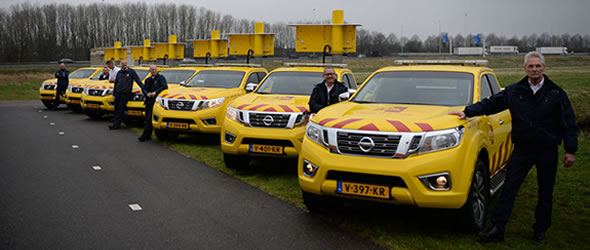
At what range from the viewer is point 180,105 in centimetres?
1089

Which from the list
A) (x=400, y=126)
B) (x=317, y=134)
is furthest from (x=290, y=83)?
(x=400, y=126)

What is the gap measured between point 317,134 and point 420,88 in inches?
64.4

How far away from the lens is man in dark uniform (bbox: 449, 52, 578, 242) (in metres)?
4.62

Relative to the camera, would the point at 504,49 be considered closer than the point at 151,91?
No

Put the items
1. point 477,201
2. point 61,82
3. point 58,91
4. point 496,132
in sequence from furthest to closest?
point 58,91
point 61,82
point 496,132
point 477,201

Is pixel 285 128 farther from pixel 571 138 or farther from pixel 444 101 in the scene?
pixel 571 138

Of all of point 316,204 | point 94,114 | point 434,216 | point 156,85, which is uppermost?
point 156,85

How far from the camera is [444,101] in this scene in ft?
19.3

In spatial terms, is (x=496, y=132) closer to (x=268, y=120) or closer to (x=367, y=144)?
(x=367, y=144)

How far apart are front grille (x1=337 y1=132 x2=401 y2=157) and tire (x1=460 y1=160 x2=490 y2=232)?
2.85 ft

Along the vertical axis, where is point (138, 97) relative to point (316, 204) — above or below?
above

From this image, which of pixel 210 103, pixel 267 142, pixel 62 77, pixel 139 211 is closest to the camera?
pixel 139 211

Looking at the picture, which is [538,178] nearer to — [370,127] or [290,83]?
[370,127]

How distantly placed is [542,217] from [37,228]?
5.09m
